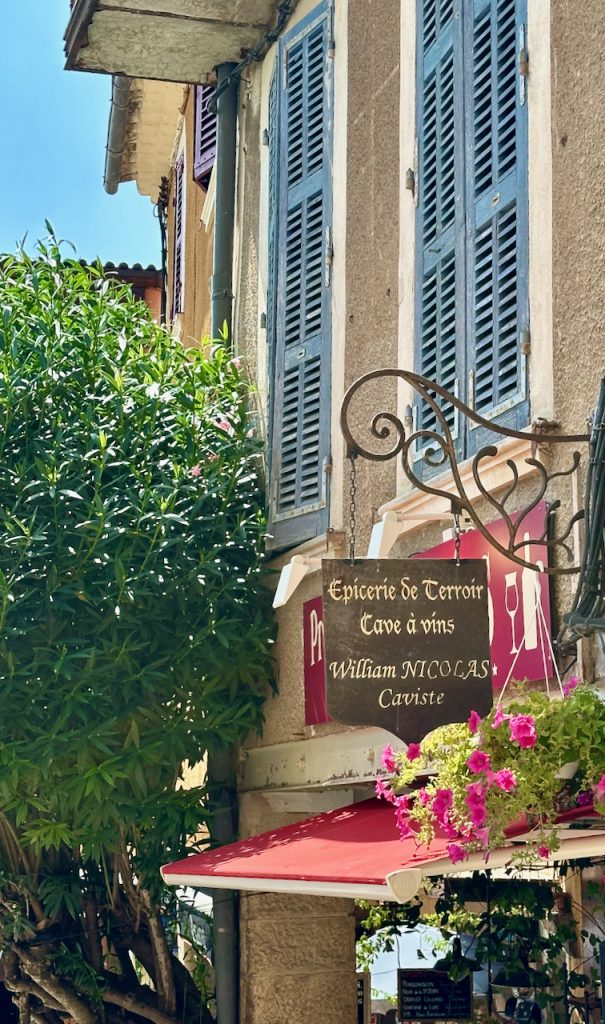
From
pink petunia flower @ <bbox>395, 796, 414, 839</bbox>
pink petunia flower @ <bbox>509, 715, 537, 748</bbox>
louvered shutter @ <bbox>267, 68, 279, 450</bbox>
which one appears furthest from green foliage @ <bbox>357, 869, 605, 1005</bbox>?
louvered shutter @ <bbox>267, 68, 279, 450</bbox>

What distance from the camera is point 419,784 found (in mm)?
7457

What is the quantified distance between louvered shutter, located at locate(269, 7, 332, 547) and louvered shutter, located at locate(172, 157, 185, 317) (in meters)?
5.27

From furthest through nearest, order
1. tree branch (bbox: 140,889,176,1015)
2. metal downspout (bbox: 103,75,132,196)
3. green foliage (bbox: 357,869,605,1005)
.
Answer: metal downspout (bbox: 103,75,132,196)
tree branch (bbox: 140,889,176,1015)
green foliage (bbox: 357,869,605,1005)

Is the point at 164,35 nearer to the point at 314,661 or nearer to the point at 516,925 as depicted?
the point at 314,661

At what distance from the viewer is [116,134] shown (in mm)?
16000

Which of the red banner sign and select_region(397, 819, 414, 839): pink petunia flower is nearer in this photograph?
select_region(397, 819, 414, 839): pink petunia flower

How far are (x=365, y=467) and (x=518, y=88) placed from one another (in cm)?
224

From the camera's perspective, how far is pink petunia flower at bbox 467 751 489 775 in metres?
4.97

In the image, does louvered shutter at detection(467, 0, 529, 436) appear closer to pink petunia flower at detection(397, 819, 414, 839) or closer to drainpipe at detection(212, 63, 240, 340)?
pink petunia flower at detection(397, 819, 414, 839)

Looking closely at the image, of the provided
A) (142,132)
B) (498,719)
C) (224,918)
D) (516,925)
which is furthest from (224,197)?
(498,719)

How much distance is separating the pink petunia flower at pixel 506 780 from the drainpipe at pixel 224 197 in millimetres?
6334

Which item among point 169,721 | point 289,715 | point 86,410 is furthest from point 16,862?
point 86,410

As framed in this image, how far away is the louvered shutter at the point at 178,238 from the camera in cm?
1504

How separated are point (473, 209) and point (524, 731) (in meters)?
3.00
